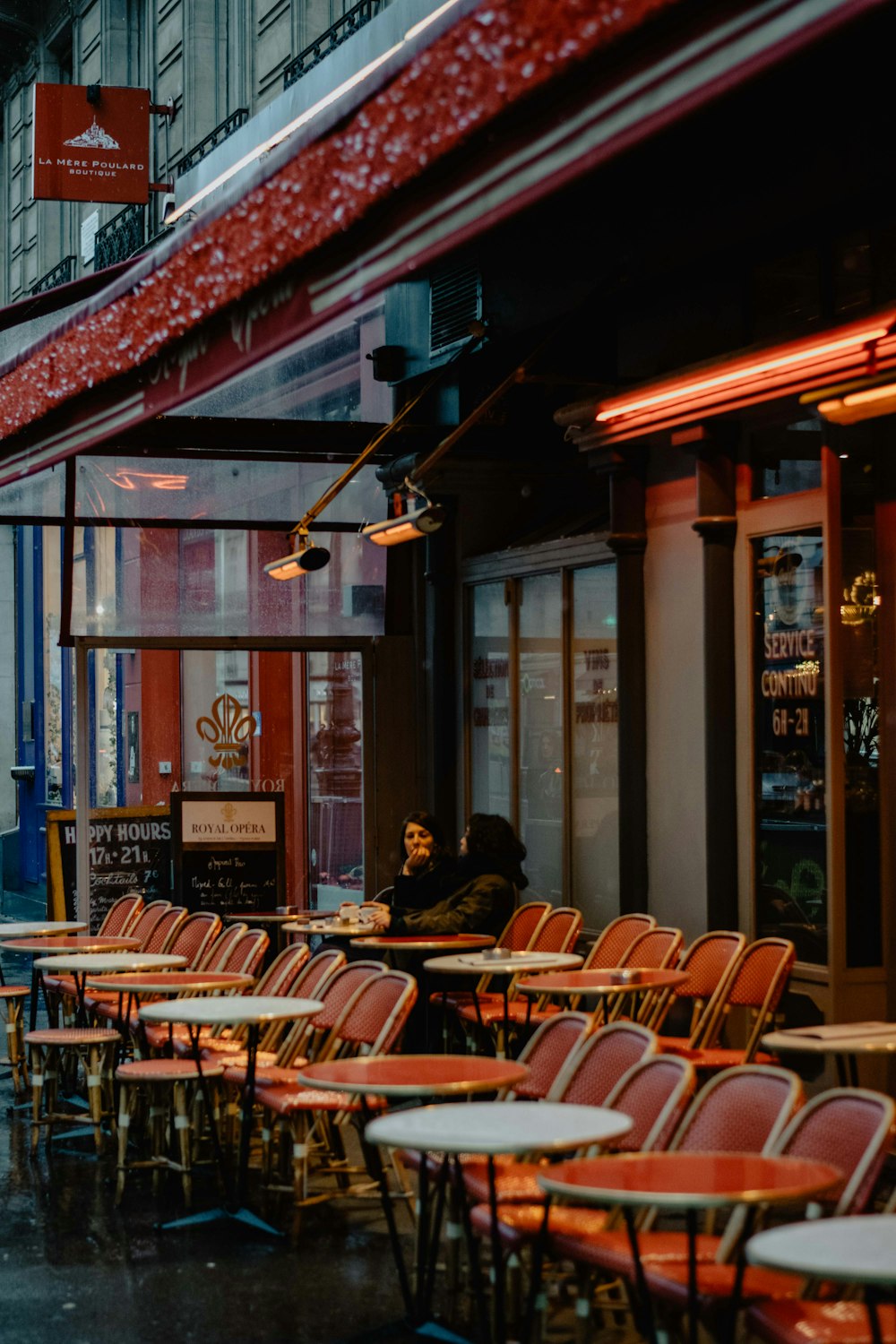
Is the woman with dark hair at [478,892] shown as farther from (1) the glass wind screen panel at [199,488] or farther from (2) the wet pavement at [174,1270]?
(1) the glass wind screen panel at [199,488]

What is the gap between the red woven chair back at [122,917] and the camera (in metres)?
10.9

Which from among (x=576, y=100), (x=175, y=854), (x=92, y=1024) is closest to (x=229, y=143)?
(x=175, y=854)

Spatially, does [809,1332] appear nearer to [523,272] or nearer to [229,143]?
[523,272]

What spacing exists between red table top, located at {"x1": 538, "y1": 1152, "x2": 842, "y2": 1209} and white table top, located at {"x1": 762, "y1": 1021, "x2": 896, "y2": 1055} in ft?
5.02

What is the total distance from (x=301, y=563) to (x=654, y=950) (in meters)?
4.09

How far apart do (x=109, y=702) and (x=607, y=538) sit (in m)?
4.91

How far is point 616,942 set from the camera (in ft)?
29.2

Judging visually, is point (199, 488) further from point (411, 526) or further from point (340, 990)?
point (340, 990)

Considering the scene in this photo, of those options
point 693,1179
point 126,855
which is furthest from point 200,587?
point 693,1179

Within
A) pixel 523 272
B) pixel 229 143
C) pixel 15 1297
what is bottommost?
pixel 15 1297

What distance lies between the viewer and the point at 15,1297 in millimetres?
6082

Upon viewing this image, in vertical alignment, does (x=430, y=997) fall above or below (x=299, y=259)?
below

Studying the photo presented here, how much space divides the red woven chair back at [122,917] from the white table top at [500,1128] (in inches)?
242

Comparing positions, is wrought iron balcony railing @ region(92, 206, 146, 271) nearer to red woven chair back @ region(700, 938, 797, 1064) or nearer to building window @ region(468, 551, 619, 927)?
building window @ region(468, 551, 619, 927)
